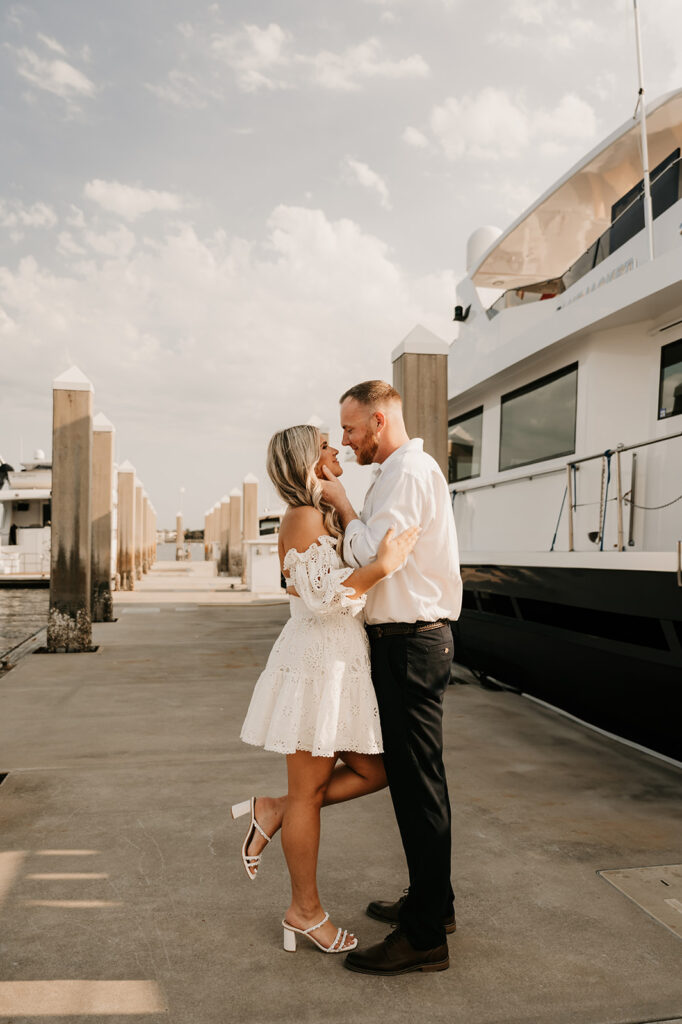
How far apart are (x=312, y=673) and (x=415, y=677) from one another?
310mm

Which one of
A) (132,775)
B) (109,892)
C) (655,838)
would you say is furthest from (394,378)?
(109,892)

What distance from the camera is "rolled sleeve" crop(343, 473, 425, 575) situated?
2.36 metres

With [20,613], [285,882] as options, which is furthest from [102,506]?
[285,882]

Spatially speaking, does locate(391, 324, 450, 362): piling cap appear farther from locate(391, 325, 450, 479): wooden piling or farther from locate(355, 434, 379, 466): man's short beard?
locate(355, 434, 379, 466): man's short beard

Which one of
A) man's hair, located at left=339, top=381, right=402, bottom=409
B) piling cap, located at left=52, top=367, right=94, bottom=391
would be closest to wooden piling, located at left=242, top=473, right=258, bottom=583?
piling cap, located at left=52, top=367, right=94, bottom=391

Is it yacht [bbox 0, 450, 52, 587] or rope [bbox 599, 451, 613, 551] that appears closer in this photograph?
rope [bbox 599, 451, 613, 551]

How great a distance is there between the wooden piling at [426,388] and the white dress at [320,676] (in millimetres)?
4587

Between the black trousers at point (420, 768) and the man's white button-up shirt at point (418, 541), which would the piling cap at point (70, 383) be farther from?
the black trousers at point (420, 768)

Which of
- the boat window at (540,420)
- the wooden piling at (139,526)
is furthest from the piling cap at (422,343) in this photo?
the wooden piling at (139,526)

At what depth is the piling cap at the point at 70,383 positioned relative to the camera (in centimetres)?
874

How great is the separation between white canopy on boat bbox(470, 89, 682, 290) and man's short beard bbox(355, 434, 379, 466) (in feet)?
16.5

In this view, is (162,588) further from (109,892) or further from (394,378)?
(109,892)

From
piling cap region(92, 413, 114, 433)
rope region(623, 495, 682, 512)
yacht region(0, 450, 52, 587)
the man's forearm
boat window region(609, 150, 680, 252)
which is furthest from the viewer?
yacht region(0, 450, 52, 587)

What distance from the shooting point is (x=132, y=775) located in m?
4.21
